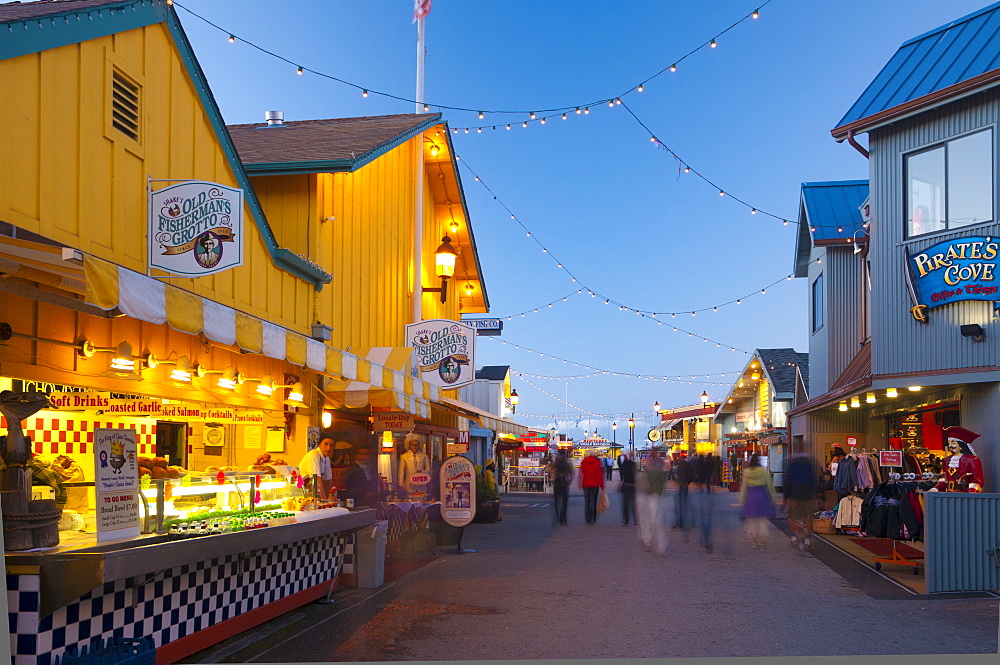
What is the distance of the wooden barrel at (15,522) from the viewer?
5758mm

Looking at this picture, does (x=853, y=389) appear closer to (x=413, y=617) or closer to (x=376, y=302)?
(x=376, y=302)

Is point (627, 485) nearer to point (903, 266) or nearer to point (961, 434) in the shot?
point (903, 266)

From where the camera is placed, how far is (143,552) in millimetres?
6148

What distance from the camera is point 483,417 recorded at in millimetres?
22188

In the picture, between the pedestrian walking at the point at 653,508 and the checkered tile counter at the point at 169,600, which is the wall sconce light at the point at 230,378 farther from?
the pedestrian walking at the point at 653,508

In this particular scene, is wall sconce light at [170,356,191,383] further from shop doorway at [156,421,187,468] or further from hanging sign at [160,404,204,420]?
shop doorway at [156,421,187,468]

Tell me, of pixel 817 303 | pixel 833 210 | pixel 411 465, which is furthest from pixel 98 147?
pixel 817 303

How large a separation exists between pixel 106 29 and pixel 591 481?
1442 cm

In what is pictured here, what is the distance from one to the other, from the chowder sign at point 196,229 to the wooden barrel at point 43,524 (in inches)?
132

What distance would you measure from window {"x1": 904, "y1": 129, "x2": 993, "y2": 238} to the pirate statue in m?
3.20

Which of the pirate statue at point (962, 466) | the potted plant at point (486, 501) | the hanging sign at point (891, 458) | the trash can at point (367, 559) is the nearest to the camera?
the trash can at point (367, 559)

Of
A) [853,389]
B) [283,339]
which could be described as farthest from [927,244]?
[283,339]

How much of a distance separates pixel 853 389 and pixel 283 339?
38.1 ft

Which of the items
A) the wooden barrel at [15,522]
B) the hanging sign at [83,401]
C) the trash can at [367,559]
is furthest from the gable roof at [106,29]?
the trash can at [367,559]
